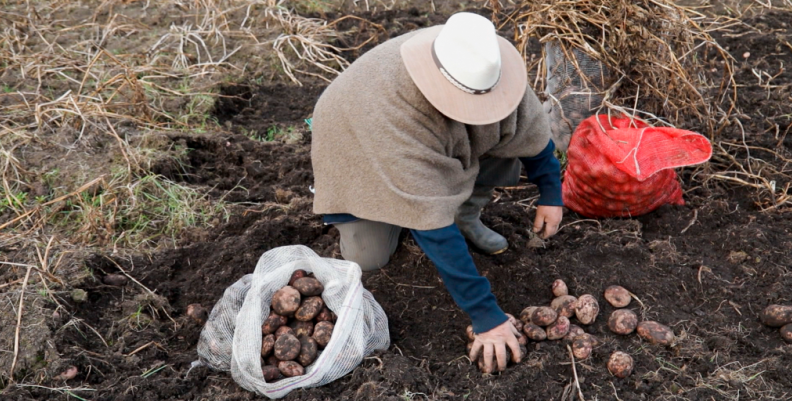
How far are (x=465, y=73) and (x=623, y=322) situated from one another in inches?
46.0

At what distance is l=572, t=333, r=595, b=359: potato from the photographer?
2.52m

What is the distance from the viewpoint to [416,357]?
104 inches

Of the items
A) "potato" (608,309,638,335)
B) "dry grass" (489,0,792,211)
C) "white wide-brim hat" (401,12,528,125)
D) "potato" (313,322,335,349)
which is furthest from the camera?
"dry grass" (489,0,792,211)

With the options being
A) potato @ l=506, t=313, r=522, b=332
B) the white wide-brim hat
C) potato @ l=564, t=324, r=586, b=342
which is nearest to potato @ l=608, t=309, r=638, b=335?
potato @ l=564, t=324, r=586, b=342

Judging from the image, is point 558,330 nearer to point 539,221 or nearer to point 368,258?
point 539,221

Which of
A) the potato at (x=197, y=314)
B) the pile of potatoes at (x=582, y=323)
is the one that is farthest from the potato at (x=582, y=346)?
the potato at (x=197, y=314)

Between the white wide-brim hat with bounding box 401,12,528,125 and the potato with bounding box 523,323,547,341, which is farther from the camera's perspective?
the potato with bounding box 523,323,547,341

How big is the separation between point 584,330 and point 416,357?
665 mm

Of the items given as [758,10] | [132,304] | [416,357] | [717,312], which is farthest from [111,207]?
[758,10]

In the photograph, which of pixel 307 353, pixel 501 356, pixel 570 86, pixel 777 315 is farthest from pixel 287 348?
pixel 570 86

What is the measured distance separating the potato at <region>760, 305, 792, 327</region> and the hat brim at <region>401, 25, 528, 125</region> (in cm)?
130

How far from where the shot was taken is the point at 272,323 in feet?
8.46

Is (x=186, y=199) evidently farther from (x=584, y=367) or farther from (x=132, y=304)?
(x=584, y=367)

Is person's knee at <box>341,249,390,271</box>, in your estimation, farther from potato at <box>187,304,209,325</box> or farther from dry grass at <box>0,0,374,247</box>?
dry grass at <box>0,0,374,247</box>
